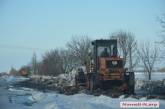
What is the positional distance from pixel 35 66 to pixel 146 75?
178 feet

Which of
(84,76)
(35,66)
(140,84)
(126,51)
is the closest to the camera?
(84,76)

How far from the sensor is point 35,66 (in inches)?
4139

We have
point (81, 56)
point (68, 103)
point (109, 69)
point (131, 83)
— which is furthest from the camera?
point (81, 56)

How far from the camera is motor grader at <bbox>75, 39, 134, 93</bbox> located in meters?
28.5

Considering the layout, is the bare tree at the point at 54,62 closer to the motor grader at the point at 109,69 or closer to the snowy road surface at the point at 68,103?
the motor grader at the point at 109,69

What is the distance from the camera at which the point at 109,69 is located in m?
28.8

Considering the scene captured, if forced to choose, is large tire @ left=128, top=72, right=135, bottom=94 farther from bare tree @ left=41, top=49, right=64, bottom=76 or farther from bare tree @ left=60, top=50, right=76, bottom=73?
bare tree @ left=41, top=49, right=64, bottom=76

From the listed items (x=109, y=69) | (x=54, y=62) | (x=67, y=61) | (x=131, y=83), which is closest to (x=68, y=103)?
(x=109, y=69)

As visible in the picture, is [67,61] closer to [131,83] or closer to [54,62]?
[54,62]

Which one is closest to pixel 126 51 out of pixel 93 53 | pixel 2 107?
pixel 93 53

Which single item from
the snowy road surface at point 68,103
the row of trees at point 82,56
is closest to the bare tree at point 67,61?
the row of trees at point 82,56

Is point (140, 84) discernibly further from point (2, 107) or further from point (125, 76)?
point (2, 107)

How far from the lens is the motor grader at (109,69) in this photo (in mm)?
28531

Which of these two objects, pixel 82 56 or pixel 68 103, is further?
pixel 82 56
